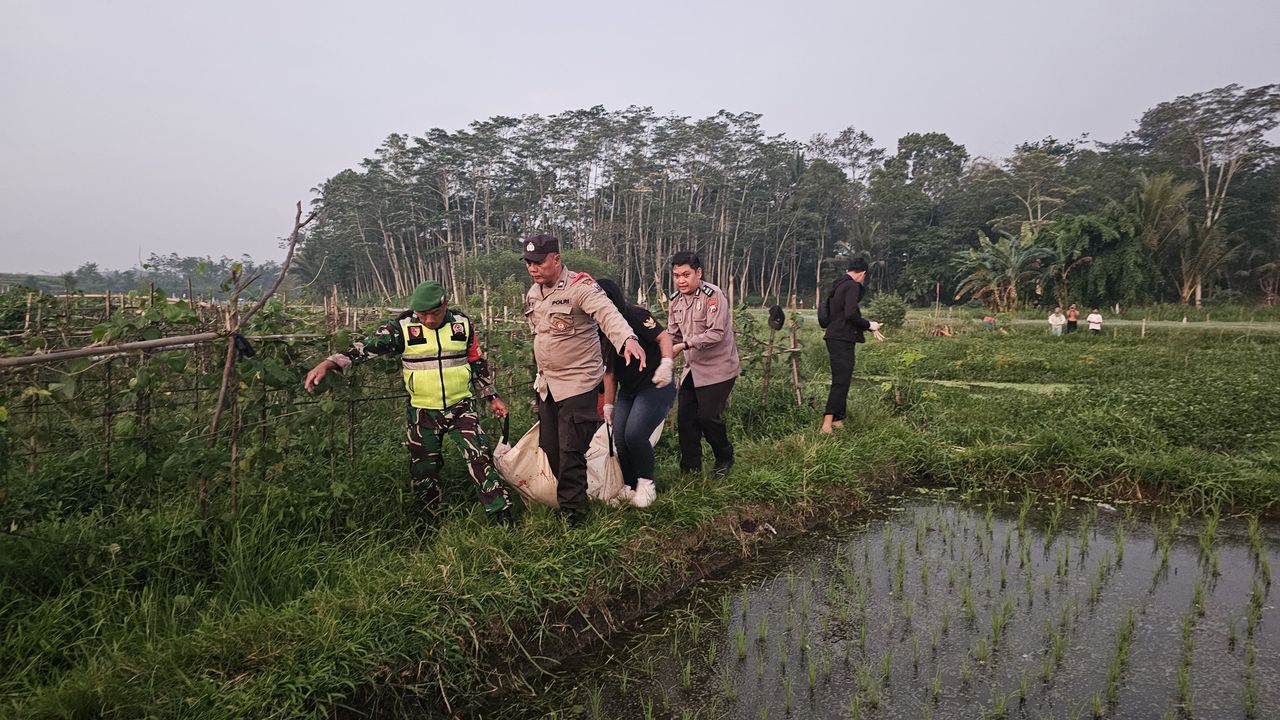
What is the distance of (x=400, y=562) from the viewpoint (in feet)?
10.9

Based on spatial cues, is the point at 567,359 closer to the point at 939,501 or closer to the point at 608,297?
the point at 608,297

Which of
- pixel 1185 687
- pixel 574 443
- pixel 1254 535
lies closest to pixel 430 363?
pixel 574 443

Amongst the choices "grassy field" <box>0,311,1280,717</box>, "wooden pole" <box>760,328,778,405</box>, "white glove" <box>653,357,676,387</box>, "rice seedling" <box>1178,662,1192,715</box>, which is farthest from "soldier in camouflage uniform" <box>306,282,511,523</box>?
"wooden pole" <box>760,328,778,405</box>

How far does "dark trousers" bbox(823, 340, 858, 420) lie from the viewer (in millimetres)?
6363

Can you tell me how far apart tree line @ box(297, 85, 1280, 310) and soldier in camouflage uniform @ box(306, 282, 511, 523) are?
111 feet

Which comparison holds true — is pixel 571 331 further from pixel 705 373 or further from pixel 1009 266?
pixel 1009 266

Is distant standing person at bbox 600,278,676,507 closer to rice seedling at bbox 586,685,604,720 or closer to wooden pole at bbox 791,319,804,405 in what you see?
rice seedling at bbox 586,685,604,720

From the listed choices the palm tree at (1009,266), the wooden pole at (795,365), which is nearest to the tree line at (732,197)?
the palm tree at (1009,266)

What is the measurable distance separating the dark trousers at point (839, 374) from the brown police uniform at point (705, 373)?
1762mm

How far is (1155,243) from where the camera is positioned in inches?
1057

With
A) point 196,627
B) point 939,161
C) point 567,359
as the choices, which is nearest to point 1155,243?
point 939,161

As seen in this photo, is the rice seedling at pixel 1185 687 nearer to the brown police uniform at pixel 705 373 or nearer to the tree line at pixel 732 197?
the brown police uniform at pixel 705 373

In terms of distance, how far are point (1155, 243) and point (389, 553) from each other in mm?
31313

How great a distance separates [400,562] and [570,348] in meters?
1.30
